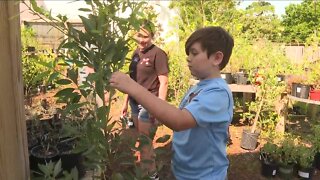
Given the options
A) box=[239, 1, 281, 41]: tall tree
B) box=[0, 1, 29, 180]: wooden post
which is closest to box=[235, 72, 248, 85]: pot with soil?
box=[0, 1, 29, 180]: wooden post

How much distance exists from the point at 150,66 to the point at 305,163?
222cm

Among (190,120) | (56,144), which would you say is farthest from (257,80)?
(190,120)

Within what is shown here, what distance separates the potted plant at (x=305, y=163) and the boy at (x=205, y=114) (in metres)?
2.80

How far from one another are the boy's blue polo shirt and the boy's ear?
73 millimetres

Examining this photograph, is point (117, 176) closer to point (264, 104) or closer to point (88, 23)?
point (88, 23)

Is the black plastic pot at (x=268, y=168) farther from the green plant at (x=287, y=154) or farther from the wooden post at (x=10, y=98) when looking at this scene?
the wooden post at (x=10, y=98)

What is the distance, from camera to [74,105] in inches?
43.1

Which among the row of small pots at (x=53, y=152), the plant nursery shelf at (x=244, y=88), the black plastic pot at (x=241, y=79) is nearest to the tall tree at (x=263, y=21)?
the black plastic pot at (x=241, y=79)

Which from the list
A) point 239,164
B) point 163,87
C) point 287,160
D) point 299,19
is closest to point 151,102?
point 163,87

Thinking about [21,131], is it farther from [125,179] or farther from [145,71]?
[145,71]

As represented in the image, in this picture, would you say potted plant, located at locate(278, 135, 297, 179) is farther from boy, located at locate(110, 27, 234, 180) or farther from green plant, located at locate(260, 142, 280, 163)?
boy, located at locate(110, 27, 234, 180)

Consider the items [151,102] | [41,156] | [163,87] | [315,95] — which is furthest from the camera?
[315,95]

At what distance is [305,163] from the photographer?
389cm

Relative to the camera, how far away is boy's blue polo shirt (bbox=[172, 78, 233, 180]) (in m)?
1.31
